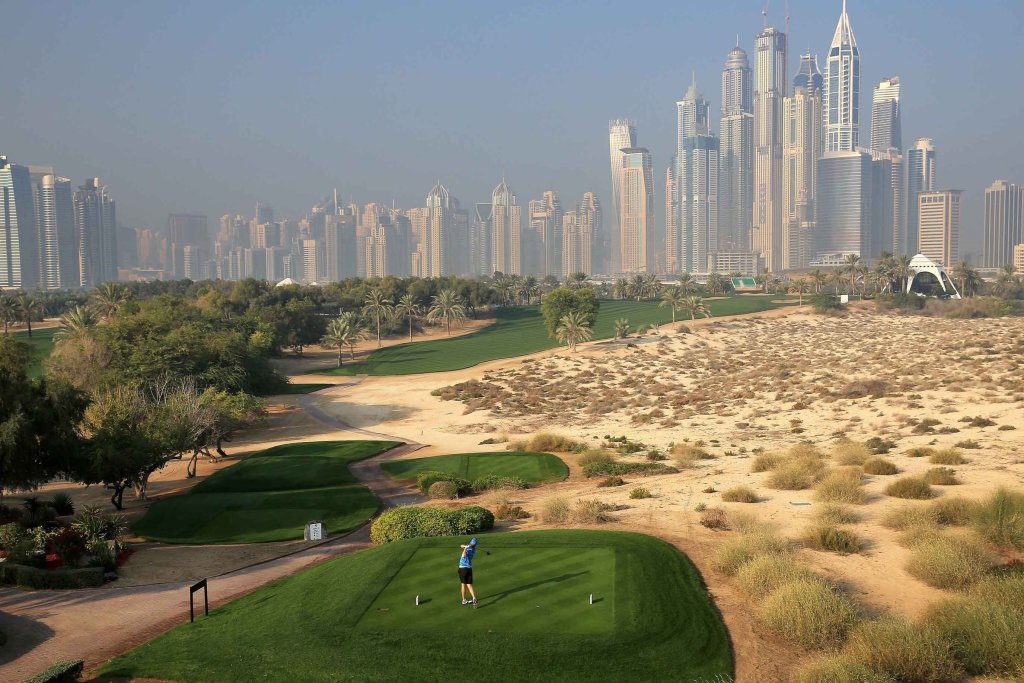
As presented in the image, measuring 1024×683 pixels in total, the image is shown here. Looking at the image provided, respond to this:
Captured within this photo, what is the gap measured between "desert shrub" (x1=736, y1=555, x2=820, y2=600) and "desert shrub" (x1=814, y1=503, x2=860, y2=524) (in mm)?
4231

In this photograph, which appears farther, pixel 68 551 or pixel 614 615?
pixel 68 551

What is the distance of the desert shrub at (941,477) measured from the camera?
25.5 meters

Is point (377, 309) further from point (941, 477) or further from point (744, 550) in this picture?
point (744, 550)

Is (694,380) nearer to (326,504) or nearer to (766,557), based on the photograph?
(326,504)

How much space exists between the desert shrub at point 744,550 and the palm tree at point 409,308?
95.9m

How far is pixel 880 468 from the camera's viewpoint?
1101 inches

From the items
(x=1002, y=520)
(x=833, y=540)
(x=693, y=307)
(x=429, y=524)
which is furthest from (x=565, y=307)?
(x=1002, y=520)

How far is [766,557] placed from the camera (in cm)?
1873

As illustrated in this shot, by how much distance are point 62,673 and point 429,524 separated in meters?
10.8

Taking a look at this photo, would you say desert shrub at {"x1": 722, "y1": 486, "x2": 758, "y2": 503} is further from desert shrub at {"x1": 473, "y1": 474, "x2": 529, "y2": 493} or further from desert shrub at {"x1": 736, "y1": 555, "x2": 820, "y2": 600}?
desert shrub at {"x1": 473, "y1": 474, "x2": 529, "y2": 493}

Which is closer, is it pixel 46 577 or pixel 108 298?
pixel 46 577

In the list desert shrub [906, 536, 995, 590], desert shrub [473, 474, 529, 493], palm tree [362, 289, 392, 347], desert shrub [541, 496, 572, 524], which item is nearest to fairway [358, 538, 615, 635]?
desert shrub [541, 496, 572, 524]

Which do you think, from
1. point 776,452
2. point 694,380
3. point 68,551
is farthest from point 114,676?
point 694,380

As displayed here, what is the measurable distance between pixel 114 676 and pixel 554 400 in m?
46.5
